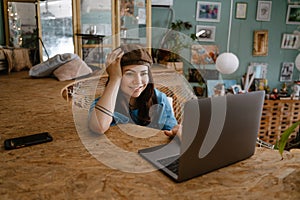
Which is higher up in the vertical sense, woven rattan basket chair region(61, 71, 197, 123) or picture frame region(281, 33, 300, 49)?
picture frame region(281, 33, 300, 49)

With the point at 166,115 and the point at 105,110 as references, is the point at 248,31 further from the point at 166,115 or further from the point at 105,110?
the point at 105,110

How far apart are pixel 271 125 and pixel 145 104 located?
3334 millimetres

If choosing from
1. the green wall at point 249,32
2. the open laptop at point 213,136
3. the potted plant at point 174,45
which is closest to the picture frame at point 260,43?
the green wall at point 249,32

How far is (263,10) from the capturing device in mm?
4469

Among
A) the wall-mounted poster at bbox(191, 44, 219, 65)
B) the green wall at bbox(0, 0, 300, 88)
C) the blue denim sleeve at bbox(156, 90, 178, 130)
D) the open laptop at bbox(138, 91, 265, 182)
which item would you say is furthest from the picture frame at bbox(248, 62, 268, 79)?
the open laptop at bbox(138, 91, 265, 182)

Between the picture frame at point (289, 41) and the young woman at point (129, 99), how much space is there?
3852 mm

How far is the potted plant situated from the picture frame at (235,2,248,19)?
2.58 feet

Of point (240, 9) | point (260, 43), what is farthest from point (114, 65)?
A: point (260, 43)

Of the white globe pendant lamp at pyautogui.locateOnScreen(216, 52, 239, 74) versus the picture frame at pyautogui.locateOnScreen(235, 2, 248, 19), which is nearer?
the white globe pendant lamp at pyautogui.locateOnScreen(216, 52, 239, 74)

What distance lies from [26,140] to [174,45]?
292 centimetres

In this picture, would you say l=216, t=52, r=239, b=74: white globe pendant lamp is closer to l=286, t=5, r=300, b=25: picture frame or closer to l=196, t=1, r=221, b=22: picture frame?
l=196, t=1, r=221, b=22: picture frame

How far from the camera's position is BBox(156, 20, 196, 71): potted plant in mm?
3270

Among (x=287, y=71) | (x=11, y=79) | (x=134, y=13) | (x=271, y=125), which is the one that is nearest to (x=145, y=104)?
(x=11, y=79)

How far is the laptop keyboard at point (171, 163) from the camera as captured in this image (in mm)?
772
